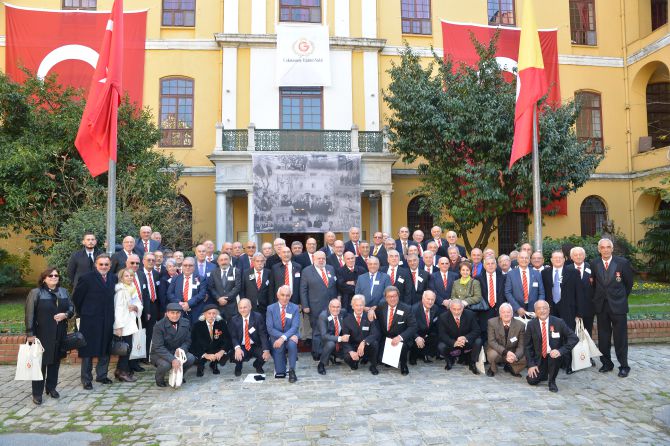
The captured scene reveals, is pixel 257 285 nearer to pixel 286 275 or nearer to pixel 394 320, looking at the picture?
pixel 286 275

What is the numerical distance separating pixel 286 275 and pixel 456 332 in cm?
313

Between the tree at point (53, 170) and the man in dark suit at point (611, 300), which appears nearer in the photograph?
the man in dark suit at point (611, 300)

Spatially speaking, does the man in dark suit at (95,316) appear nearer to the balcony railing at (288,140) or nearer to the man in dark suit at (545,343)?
the man in dark suit at (545,343)

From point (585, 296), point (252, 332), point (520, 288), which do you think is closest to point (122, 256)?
point (252, 332)

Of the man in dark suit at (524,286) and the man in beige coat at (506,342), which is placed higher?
the man in dark suit at (524,286)

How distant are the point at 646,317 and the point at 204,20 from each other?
1896cm

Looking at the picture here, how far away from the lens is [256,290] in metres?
8.85

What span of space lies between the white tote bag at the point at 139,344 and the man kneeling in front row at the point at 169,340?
0.38 meters

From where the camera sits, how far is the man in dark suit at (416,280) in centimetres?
888

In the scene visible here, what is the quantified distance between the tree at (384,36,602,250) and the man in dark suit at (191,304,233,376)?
9.60 m

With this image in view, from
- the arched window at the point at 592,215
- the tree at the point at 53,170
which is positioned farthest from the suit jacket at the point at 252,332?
the arched window at the point at 592,215

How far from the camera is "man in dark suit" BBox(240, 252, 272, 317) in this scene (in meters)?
8.84

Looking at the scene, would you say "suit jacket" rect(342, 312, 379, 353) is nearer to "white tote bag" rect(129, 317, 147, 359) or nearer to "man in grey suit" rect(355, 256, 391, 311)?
"man in grey suit" rect(355, 256, 391, 311)

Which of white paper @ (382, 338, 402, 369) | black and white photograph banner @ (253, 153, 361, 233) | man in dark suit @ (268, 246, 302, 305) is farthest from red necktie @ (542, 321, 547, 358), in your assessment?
black and white photograph banner @ (253, 153, 361, 233)
